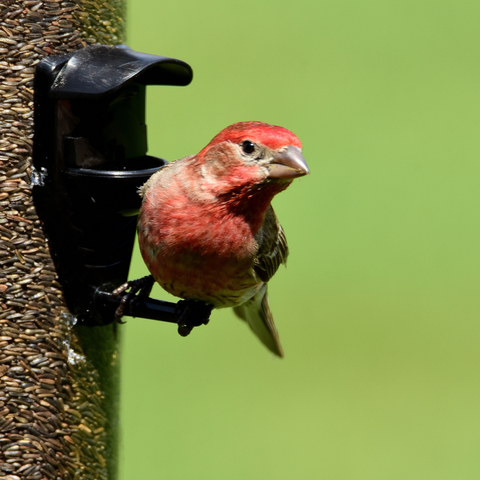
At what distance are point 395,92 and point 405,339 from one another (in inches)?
137

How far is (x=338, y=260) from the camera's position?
10.1 metres

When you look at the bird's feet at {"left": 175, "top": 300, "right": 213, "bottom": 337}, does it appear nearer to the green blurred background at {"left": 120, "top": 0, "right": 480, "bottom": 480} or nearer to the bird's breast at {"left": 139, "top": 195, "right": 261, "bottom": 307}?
the bird's breast at {"left": 139, "top": 195, "right": 261, "bottom": 307}

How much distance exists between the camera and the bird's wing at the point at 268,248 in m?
3.79

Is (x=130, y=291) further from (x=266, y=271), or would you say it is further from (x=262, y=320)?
(x=262, y=320)

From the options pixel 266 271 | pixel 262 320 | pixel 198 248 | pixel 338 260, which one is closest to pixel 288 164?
pixel 198 248

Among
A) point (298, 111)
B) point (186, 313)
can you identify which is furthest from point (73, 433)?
point (298, 111)

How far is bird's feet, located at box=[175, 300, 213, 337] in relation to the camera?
373 cm

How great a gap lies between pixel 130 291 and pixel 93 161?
0.58 meters

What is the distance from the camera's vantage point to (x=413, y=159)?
35.0 feet

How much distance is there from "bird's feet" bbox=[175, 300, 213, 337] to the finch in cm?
5

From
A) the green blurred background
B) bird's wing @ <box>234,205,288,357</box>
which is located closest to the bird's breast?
bird's wing @ <box>234,205,288,357</box>

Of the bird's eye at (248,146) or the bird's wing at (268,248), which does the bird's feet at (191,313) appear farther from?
the bird's eye at (248,146)

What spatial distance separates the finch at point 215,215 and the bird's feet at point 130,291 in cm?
9

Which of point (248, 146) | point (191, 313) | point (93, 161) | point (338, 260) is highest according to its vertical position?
point (248, 146)
